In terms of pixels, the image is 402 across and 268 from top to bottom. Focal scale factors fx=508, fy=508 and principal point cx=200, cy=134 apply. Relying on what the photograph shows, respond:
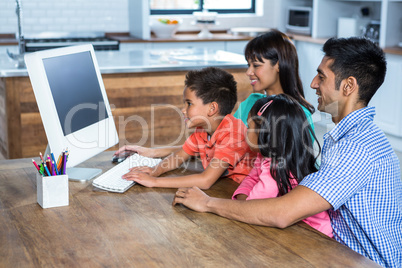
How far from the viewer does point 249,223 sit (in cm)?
142

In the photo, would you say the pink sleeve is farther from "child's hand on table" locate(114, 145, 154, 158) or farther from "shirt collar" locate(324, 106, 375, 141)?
"child's hand on table" locate(114, 145, 154, 158)

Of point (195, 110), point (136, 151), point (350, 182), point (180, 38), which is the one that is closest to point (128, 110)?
point (136, 151)

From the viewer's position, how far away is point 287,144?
5.11 feet

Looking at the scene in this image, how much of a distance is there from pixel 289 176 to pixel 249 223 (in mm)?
220

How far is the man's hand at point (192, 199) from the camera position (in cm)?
151

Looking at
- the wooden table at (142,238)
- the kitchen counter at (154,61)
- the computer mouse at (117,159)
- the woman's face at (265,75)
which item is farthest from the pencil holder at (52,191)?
the kitchen counter at (154,61)

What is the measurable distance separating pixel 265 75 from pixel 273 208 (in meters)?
1.00

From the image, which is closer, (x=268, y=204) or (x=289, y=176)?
(x=268, y=204)

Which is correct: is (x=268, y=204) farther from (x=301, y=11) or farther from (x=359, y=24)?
(x=301, y=11)

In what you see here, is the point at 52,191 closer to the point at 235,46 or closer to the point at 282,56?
the point at 282,56

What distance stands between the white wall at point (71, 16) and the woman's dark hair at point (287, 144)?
15.3 feet

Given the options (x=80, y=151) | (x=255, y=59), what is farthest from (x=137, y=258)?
(x=255, y=59)

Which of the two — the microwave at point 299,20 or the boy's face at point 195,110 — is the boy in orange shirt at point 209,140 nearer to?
the boy's face at point 195,110

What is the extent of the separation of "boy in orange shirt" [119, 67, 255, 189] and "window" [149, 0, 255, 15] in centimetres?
444
